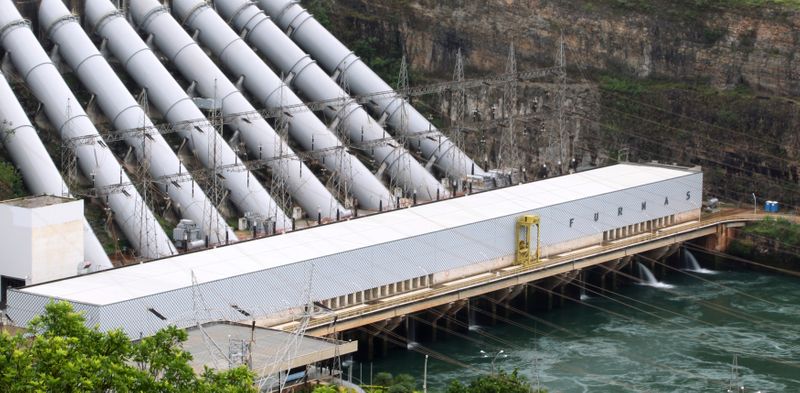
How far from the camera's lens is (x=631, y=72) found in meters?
87.4

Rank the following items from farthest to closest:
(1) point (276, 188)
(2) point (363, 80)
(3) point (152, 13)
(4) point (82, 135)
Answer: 1. (2) point (363, 80)
2. (3) point (152, 13)
3. (1) point (276, 188)
4. (4) point (82, 135)

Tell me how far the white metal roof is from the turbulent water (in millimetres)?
3844

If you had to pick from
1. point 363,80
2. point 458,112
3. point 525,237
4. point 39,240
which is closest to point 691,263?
point 525,237

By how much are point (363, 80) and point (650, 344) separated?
24832mm

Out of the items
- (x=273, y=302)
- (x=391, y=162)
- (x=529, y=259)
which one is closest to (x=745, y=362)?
(x=529, y=259)

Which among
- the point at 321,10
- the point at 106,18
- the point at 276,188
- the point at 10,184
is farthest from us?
the point at 321,10

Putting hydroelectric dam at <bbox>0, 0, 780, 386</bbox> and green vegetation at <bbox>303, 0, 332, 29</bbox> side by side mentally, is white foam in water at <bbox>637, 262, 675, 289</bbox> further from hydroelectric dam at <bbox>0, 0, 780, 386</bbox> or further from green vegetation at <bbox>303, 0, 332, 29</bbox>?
green vegetation at <bbox>303, 0, 332, 29</bbox>

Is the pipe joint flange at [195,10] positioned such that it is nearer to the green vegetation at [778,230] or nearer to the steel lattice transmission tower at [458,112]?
the steel lattice transmission tower at [458,112]

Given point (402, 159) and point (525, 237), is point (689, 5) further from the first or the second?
point (525, 237)

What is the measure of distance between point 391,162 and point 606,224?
1088 cm

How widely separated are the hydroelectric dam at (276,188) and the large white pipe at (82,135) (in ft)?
0.28

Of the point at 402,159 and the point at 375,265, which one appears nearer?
the point at 375,265

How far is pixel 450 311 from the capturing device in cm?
6844

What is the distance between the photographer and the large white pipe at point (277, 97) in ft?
261
